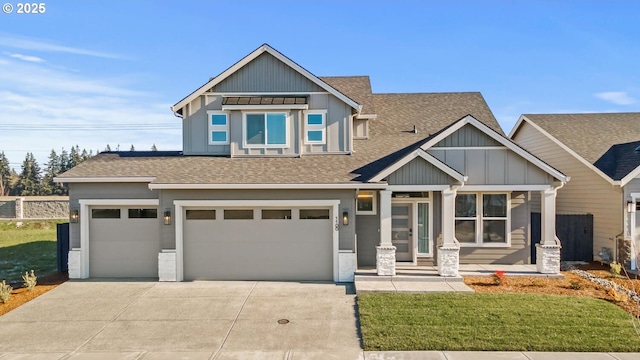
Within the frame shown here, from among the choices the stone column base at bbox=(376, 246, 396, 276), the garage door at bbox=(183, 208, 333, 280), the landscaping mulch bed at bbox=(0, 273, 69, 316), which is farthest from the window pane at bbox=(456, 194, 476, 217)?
the landscaping mulch bed at bbox=(0, 273, 69, 316)

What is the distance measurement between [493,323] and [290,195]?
6.20m

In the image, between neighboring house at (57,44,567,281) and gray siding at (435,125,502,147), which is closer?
neighboring house at (57,44,567,281)

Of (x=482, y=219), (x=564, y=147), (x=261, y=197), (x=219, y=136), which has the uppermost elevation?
(x=219, y=136)

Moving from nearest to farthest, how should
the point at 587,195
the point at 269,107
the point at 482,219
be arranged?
1. the point at 482,219
2. the point at 269,107
3. the point at 587,195

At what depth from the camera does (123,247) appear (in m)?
11.6

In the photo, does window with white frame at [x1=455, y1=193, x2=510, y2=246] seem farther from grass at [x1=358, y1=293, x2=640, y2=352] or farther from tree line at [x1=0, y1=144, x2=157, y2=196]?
tree line at [x1=0, y1=144, x2=157, y2=196]

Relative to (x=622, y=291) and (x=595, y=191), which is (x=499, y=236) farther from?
(x=595, y=191)

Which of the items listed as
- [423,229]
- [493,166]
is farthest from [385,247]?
[493,166]

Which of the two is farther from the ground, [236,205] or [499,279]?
[236,205]

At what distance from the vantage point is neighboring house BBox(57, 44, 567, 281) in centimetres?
Result: 1102

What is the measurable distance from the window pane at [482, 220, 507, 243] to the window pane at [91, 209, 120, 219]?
11.8 metres

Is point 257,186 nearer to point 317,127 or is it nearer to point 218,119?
point 317,127

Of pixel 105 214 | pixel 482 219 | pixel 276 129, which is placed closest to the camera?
pixel 105 214

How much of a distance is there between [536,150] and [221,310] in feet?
49.2
